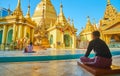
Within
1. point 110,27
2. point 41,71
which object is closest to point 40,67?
point 41,71

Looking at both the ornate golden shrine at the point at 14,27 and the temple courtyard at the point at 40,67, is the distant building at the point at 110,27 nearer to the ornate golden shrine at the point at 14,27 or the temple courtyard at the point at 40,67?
the ornate golden shrine at the point at 14,27

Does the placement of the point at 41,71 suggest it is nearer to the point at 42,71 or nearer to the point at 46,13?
the point at 42,71

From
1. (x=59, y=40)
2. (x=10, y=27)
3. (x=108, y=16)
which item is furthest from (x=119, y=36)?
(x=10, y=27)

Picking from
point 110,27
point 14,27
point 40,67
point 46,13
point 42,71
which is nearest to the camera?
point 42,71

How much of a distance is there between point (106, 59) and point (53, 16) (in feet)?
105

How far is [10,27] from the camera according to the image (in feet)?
62.3

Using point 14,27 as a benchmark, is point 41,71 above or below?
below

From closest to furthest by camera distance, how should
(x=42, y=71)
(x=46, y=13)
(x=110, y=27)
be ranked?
(x=42, y=71) < (x=110, y=27) < (x=46, y=13)

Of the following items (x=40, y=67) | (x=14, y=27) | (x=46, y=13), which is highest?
(x=46, y=13)

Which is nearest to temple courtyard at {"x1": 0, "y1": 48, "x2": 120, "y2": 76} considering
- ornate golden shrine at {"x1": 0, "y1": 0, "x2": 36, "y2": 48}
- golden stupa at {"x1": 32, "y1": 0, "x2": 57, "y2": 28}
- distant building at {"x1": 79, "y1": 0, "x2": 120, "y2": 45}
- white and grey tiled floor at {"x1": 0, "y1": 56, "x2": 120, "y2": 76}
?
white and grey tiled floor at {"x1": 0, "y1": 56, "x2": 120, "y2": 76}

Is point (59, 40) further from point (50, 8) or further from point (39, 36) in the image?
point (50, 8)

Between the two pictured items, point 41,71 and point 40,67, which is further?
point 40,67

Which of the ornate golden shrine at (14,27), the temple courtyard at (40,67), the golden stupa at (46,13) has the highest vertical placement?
the golden stupa at (46,13)

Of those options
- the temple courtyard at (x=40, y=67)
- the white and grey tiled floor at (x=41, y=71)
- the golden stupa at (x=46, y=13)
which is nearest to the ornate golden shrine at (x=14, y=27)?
the golden stupa at (x=46, y=13)
